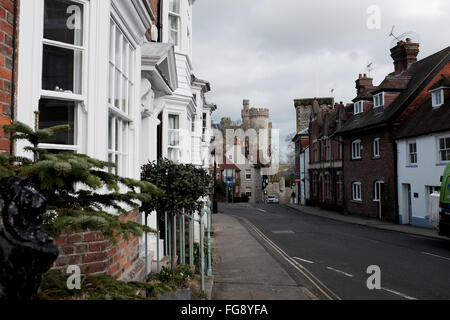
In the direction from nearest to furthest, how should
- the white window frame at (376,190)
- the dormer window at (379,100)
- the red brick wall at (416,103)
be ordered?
1. the red brick wall at (416,103)
2. the white window frame at (376,190)
3. the dormer window at (379,100)

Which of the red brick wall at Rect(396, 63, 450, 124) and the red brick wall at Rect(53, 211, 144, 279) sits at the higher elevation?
the red brick wall at Rect(396, 63, 450, 124)

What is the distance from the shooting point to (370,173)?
82.0 feet

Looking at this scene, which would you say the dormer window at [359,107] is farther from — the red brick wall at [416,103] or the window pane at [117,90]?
the window pane at [117,90]

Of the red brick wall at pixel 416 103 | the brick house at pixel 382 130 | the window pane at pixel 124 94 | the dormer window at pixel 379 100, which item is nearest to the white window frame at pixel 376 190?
the brick house at pixel 382 130

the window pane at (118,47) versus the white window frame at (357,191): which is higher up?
the window pane at (118,47)

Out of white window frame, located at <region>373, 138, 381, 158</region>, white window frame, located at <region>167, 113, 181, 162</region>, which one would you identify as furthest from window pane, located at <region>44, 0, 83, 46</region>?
white window frame, located at <region>373, 138, 381, 158</region>

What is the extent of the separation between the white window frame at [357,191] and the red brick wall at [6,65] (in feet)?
86.5

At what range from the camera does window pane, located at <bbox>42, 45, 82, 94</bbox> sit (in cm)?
338

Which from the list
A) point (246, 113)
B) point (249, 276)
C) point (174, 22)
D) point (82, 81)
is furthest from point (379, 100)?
point (246, 113)

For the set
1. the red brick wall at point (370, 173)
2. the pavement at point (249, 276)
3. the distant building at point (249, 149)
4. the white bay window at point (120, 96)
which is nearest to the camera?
the white bay window at point (120, 96)

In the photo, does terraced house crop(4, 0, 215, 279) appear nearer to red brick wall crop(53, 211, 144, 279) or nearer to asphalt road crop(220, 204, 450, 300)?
red brick wall crop(53, 211, 144, 279)

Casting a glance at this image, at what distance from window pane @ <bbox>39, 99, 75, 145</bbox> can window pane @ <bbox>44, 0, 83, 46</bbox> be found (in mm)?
605

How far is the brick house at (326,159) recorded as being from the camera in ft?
101

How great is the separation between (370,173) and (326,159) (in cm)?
887
